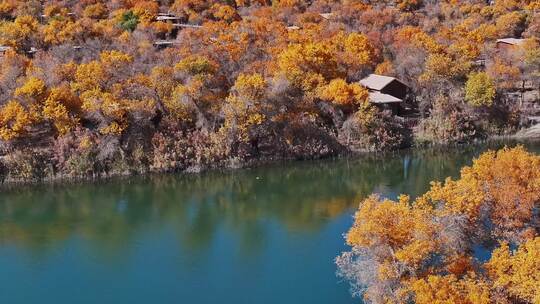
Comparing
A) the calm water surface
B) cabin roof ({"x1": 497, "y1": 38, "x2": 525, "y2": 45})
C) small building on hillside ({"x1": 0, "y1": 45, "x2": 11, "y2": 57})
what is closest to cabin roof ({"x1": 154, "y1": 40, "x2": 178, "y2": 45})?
small building on hillside ({"x1": 0, "y1": 45, "x2": 11, "y2": 57})

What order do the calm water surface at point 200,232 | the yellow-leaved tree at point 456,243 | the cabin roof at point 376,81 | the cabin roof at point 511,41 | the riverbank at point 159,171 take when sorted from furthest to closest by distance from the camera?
1. the cabin roof at point 511,41
2. the cabin roof at point 376,81
3. the riverbank at point 159,171
4. the calm water surface at point 200,232
5. the yellow-leaved tree at point 456,243

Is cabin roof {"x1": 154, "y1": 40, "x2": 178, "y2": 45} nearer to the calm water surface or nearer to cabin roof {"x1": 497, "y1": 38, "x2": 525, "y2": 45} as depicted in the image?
the calm water surface

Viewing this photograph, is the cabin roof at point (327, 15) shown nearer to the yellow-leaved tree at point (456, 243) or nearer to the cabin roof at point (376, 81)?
the cabin roof at point (376, 81)

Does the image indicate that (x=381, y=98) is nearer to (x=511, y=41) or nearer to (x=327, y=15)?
(x=511, y=41)

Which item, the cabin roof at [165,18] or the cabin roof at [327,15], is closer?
the cabin roof at [165,18]

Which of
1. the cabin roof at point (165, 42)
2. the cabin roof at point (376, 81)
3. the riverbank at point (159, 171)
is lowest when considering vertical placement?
the riverbank at point (159, 171)

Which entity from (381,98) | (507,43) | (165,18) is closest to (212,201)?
(381,98)

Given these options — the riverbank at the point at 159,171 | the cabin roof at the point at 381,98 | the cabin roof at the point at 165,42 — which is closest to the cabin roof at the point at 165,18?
the cabin roof at the point at 165,42
